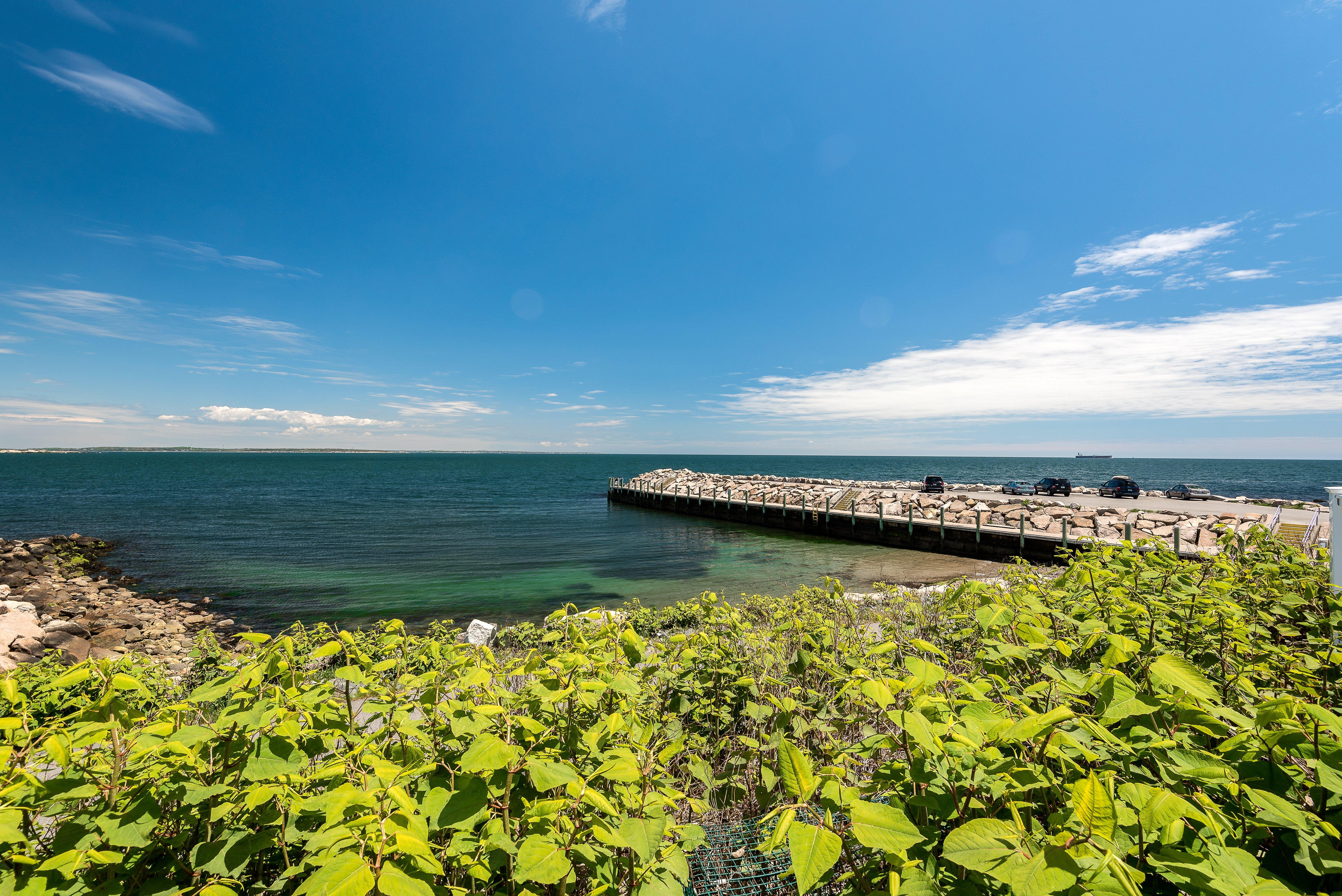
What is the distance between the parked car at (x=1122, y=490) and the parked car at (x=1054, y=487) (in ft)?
5.69

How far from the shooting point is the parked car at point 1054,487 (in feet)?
109

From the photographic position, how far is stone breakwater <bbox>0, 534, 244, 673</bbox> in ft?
32.7

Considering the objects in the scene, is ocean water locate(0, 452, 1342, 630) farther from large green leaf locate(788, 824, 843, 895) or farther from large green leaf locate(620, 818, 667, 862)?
large green leaf locate(788, 824, 843, 895)

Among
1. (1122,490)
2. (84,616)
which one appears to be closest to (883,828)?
(84,616)

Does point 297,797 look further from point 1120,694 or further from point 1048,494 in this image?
point 1048,494

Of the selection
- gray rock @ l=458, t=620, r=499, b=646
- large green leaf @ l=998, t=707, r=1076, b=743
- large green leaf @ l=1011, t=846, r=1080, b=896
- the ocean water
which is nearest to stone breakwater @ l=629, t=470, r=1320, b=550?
the ocean water

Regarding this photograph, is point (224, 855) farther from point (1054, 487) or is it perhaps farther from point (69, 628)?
point (1054, 487)

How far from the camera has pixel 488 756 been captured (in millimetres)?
1396

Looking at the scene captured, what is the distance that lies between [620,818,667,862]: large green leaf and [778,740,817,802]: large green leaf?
41 centimetres

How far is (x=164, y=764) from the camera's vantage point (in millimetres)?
1586

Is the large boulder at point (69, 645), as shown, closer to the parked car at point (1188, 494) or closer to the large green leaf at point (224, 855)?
the large green leaf at point (224, 855)

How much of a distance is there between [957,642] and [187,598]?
20805 millimetres

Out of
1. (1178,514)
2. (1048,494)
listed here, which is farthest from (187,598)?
(1048,494)

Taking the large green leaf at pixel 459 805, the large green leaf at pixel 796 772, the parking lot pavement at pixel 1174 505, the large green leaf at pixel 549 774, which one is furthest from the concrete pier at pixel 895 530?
the large green leaf at pixel 459 805
